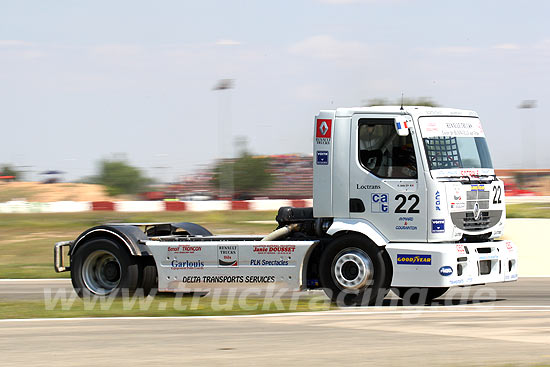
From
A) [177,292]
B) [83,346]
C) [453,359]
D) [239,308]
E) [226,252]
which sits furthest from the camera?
[177,292]

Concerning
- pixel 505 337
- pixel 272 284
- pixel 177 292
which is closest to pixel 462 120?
pixel 272 284

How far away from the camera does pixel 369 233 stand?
11820 millimetres

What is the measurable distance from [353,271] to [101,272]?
3885 mm

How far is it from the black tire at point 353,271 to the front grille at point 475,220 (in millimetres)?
1029

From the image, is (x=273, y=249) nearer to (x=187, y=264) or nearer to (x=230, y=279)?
(x=230, y=279)

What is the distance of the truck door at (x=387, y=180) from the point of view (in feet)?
38.3

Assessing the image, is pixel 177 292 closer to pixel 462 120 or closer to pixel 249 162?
pixel 462 120

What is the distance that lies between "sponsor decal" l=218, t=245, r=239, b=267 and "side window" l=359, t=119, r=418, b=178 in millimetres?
2127

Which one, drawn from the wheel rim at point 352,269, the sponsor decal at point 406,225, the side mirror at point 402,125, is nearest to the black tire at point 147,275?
the wheel rim at point 352,269

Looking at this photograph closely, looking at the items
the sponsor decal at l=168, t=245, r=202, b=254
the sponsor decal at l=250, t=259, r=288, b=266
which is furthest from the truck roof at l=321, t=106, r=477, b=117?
the sponsor decal at l=168, t=245, r=202, b=254

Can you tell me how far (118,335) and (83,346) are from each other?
0.71 m

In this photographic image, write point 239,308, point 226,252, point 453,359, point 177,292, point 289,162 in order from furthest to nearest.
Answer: point 289,162 < point 177,292 < point 226,252 < point 239,308 < point 453,359

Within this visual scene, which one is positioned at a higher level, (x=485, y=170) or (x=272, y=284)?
(x=485, y=170)

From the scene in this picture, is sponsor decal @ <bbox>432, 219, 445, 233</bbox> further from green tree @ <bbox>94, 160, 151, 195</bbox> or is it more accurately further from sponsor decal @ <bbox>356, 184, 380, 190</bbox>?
green tree @ <bbox>94, 160, 151, 195</bbox>
